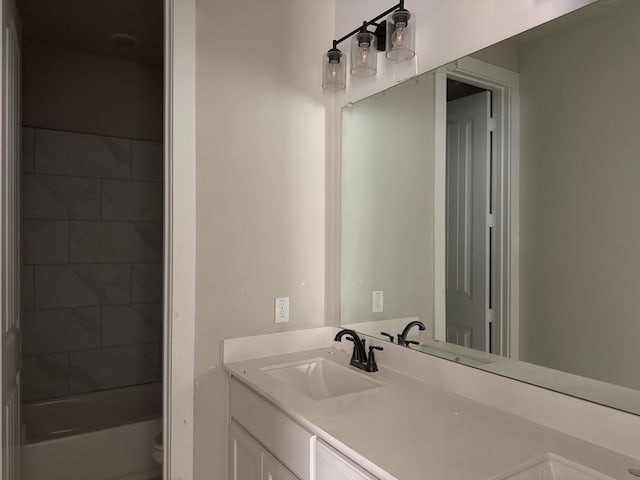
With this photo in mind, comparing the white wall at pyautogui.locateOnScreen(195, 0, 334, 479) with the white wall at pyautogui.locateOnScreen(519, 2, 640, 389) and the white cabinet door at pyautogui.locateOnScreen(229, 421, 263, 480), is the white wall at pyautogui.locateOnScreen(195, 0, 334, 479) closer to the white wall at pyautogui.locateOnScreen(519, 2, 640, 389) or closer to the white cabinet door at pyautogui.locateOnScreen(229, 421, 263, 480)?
the white cabinet door at pyautogui.locateOnScreen(229, 421, 263, 480)

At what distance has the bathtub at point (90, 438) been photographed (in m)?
2.28

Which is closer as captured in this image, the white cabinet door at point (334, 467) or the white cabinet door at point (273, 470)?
the white cabinet door at point (334, 467)

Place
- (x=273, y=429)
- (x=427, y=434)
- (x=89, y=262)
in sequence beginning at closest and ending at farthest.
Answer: (x=427, y=434) < (x=273, y=429) < (x=89, y=262)

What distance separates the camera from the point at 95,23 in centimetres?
256

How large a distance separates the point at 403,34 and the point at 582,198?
2.68 ft

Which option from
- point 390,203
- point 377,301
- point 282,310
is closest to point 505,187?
point 390,203

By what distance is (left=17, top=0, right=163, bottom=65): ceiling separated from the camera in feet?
7.78

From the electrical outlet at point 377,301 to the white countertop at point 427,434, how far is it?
14.2 inches

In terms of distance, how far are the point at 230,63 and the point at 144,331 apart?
2.13 m

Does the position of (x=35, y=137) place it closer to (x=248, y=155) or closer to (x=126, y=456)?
(x=248, y=155)

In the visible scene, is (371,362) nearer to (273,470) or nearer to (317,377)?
(317,377)

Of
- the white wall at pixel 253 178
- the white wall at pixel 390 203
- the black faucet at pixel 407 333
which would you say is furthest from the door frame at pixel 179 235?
the black faucet at pixel 407 333

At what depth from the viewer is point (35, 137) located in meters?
2.78

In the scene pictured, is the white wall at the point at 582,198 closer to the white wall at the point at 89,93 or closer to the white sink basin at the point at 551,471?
the white sink basin at the point at 551,471
